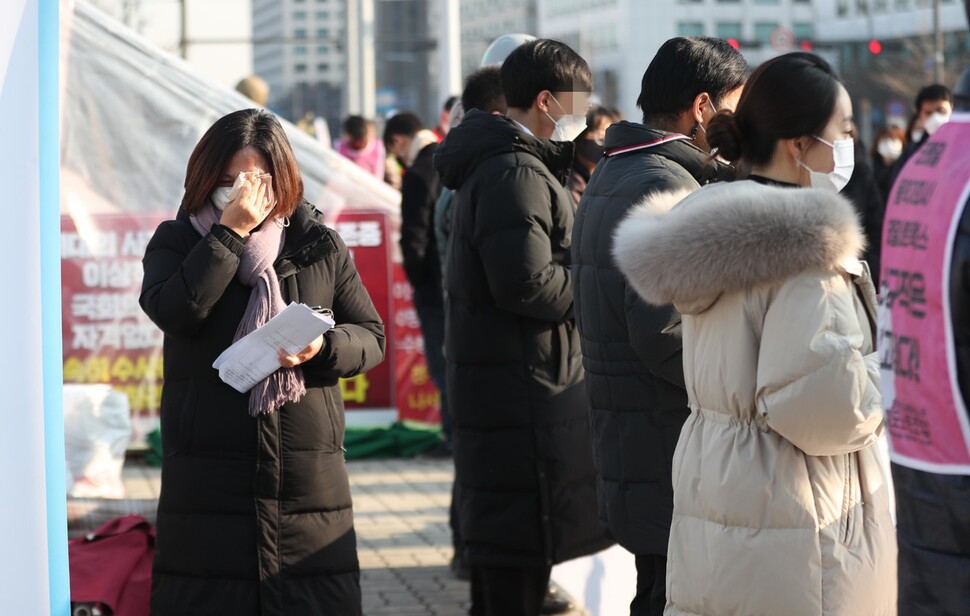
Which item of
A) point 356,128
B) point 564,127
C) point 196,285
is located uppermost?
point 356,128

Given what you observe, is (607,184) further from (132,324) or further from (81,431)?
(132,324)

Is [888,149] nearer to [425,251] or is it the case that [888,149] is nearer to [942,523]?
[425,251]

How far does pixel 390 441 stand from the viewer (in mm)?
9734

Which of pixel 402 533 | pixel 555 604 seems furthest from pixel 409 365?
pixel 555 604

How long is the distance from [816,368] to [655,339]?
0.92 m

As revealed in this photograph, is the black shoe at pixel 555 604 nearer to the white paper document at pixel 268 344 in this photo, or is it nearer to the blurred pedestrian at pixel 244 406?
the blurred pedestrian at pixel 244 406

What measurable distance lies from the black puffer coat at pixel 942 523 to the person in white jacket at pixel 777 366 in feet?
1.25

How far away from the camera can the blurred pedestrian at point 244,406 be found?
157 inches

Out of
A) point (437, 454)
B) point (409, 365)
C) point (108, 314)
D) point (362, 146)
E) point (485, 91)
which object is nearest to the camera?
point (485, 91)

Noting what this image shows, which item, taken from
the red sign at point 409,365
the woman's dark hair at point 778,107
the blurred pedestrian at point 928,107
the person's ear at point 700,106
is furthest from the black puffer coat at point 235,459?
the blurred pedestrian at point 928,107

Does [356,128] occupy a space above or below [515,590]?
above

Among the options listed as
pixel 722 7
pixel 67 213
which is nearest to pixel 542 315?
pixel 67 213

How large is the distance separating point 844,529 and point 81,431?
483 centimetres

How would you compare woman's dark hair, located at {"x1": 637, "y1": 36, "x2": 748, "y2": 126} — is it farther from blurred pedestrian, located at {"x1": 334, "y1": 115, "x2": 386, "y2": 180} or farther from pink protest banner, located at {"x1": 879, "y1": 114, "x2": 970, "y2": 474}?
blurred pedestrian, located at {"x1": 334, "y1": 115, "x2": 386, "y2": 180}
